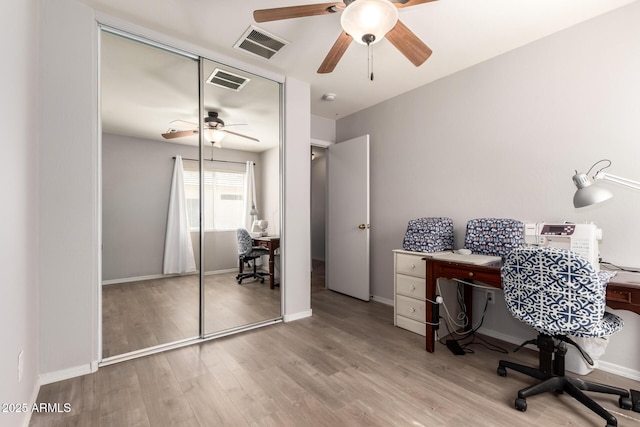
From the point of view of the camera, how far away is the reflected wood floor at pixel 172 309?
7.45ft

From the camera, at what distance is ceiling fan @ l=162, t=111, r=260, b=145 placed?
2.56m

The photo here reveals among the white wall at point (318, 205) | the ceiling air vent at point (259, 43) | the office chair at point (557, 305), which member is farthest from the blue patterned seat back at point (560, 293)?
the white wall at point (318, 205)

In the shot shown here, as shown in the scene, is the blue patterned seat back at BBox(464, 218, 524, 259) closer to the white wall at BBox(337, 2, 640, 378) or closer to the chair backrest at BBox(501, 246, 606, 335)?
the white wall at BBox(337, 2, 640, 378)

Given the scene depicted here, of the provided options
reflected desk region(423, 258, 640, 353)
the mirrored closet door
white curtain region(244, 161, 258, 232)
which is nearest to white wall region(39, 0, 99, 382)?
the mirrored closet door

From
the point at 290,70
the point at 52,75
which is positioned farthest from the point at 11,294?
the point at 290,70

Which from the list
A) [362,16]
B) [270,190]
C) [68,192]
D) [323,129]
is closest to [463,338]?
[270,190]

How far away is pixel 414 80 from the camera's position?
10.4ft

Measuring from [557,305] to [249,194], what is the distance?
8.30 feet

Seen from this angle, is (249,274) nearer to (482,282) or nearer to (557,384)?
(482,282)

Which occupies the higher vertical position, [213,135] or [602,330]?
[213,135]

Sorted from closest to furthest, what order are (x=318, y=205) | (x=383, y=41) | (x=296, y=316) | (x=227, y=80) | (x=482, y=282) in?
(x=482, y=282), (x=383, y=41), (x=227, y=80), (x=296, y=316), (x=318, y=205)

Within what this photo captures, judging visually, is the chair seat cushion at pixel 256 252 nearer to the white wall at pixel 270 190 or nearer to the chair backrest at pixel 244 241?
the chair backrest at pixel 244 241

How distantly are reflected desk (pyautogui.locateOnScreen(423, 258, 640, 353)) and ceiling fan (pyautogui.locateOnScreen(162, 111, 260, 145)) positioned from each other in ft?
7.19

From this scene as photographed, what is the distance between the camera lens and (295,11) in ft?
5.49
